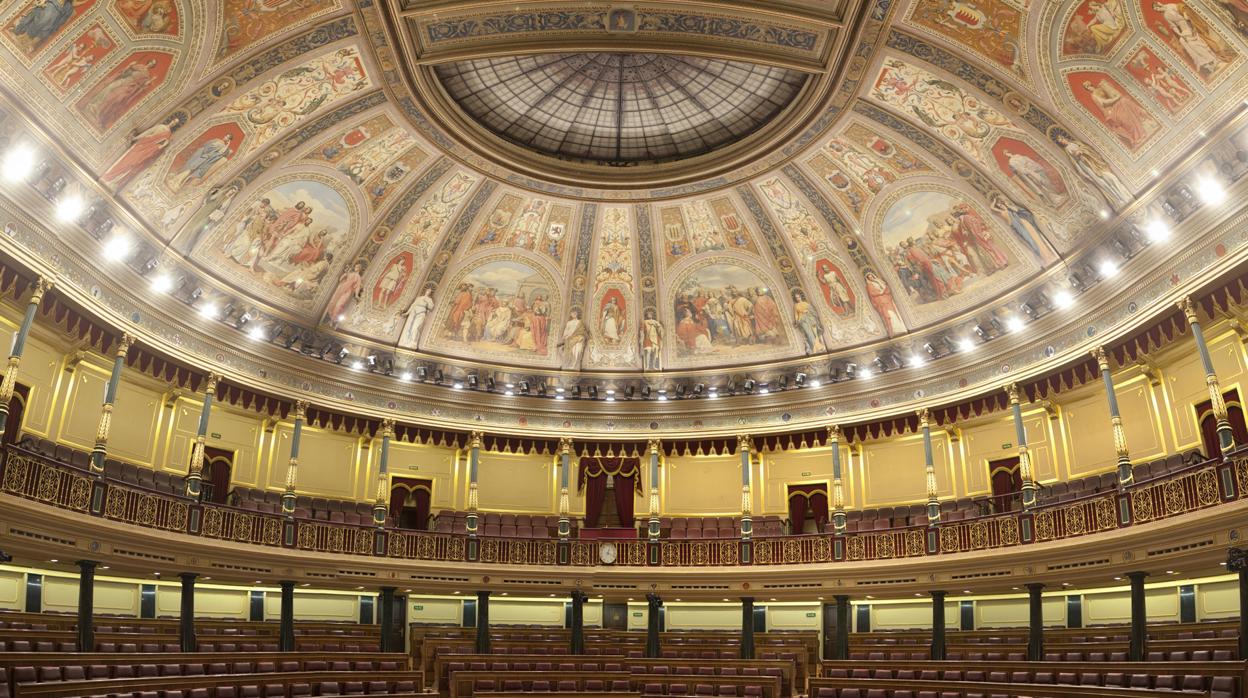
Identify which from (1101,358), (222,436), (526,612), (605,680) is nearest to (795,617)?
(526,612)

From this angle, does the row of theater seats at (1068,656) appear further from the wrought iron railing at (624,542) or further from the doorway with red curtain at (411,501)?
the doorway with red curtain at (411,501)

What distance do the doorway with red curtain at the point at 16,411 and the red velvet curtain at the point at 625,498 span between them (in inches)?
618

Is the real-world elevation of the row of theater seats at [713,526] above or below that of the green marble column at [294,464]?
below

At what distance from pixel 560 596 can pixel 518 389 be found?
638 centimetres

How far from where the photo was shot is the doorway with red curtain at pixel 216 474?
887 inches

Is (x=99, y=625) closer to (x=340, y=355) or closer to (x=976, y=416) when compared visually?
(x=340, y=355)

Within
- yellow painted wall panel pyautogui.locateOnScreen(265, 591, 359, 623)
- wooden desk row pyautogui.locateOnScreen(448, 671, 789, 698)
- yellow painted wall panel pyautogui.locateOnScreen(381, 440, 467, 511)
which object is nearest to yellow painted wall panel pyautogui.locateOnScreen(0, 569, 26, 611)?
yellow painted wall panel pyautogui.locateOnScreen(265, 591, 359, 623)

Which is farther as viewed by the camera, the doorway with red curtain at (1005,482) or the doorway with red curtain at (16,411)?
the doorway with red curtain at (1005,482)

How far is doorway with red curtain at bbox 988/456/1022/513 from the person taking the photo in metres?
22.7

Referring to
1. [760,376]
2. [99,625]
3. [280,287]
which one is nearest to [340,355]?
[280,287]

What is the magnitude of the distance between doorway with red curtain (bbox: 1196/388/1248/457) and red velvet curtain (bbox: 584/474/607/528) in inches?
622

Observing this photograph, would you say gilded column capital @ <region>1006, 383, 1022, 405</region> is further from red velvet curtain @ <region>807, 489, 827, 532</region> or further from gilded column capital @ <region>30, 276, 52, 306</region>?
gilded column capital @ <region>30, 276, 52, 306</region>

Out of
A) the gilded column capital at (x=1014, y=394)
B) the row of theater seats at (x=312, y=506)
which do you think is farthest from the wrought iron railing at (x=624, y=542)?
the gilded column capital at (x=1014, y=394)

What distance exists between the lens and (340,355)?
966 inches
